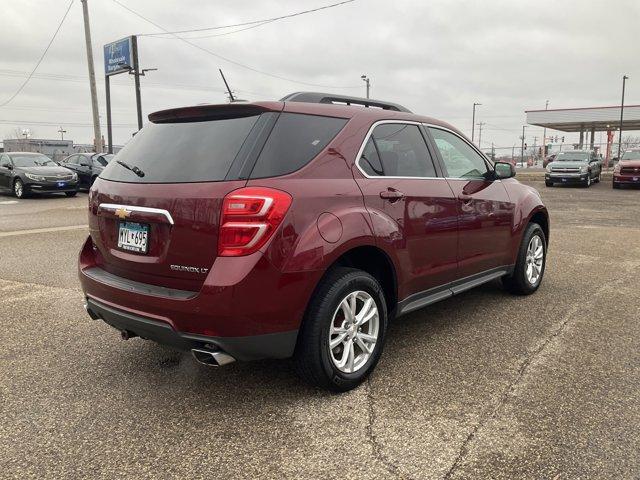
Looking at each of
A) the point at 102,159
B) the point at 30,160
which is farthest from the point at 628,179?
the point at 30,160

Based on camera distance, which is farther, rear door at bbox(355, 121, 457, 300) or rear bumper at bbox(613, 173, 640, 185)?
rear bumper at bbox(613, 173, 640, 185)

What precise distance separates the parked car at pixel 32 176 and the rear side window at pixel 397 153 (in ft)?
51.6

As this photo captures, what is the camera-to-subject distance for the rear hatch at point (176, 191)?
2658 mm

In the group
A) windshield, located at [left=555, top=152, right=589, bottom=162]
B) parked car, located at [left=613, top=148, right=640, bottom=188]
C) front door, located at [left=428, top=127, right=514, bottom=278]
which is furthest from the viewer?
windshield, located at [left=555, top=152, right=589, bottom=162]

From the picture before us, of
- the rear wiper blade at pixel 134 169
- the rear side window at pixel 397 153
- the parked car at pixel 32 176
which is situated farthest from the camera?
the parked car at pixel 32 176

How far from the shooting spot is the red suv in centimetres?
261

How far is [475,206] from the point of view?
4.17 metres

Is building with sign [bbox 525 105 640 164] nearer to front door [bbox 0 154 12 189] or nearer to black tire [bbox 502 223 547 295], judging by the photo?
front door [bbox 0 154 12 189]

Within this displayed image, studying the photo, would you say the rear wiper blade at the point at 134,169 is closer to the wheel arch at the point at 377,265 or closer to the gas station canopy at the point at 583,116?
the wheel arch at the point at 377,265

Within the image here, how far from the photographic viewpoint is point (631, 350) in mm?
3703

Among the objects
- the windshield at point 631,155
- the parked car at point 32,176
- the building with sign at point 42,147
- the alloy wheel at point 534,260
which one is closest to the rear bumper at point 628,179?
the windshield at point 631,155

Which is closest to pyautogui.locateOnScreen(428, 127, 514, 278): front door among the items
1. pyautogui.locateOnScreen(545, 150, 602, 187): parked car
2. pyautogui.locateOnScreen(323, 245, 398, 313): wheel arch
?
pyautogui.locateOnScreen(323, 245, 398, 313): wheel arch

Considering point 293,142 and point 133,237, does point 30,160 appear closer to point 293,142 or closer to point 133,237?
point 133,237

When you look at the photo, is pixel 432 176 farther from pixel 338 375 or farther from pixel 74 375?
pixel 74 375
